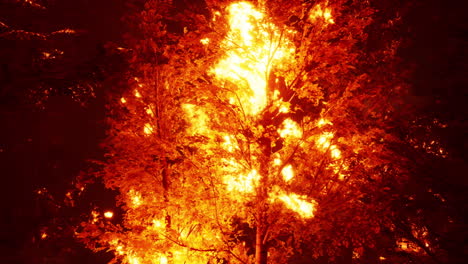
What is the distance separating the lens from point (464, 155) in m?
5.03

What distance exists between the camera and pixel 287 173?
618 centimetres

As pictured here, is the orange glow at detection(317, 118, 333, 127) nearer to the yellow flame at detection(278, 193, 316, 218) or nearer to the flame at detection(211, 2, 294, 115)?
the flame at detection(211, 2, 294, 115)

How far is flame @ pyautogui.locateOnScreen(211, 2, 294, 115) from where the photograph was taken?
18.8 ft

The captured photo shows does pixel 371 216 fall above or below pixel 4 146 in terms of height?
below

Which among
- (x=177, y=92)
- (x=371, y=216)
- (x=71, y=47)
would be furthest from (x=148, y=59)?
(x=371, y=216)

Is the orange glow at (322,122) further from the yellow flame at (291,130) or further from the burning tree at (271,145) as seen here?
the yellow flame at (291,130)

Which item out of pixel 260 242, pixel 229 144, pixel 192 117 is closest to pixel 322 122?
pixel 229 144

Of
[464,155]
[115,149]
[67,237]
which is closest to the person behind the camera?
[464,155]

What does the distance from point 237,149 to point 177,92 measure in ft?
8.78

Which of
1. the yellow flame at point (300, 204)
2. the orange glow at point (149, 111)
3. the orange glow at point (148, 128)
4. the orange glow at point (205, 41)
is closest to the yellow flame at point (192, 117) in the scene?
the orange glow at point (149, 111)

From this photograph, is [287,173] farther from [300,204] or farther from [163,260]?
[163,260]

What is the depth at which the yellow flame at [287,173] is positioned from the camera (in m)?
6.06

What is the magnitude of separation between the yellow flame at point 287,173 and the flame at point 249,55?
1265mm

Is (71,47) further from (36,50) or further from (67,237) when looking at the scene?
(67,237)
